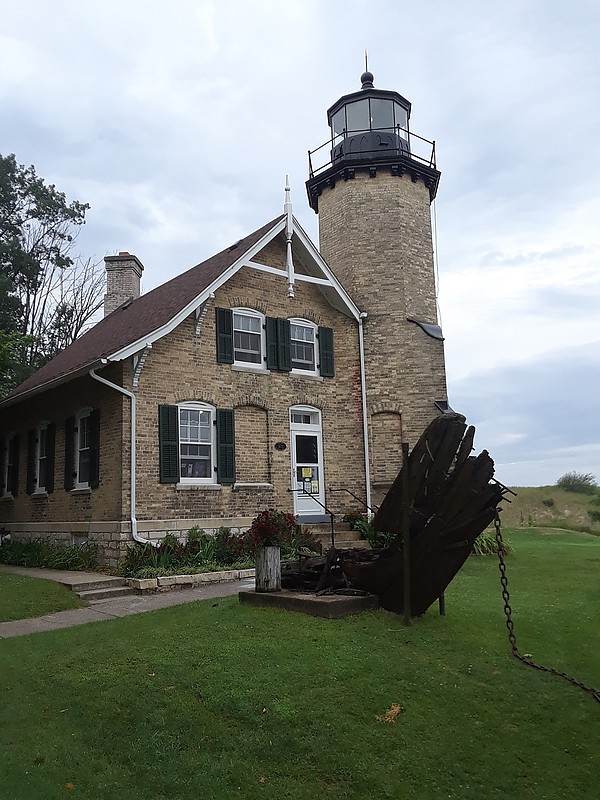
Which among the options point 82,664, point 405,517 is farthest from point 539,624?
point 82,664

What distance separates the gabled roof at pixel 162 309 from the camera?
14164mm

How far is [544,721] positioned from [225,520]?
32.8ft

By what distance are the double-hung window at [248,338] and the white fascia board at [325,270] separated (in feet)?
6.97

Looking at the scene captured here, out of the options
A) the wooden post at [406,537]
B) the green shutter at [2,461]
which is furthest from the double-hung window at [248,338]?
the wooden post at [406,537]

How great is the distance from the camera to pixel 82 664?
22.5 feet

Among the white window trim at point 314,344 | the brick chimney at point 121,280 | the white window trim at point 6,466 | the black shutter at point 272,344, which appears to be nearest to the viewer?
the black shutter at point 272,344

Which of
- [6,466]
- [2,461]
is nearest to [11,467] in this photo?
[6,466]

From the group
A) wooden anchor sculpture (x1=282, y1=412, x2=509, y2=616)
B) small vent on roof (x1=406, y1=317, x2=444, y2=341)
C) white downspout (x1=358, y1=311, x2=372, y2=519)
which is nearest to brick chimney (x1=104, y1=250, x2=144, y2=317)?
white downspout (x1=358, y1=311, x2=372, y2=519)

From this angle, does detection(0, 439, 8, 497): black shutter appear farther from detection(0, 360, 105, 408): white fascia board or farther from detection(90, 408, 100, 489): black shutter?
detection(90, 408, 100, 489): black shutter

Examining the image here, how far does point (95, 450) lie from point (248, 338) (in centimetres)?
427

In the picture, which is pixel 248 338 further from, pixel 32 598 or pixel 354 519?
pixel 32 598

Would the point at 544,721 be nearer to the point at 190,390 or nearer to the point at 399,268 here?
the point at 190,390

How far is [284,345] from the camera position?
1669cm

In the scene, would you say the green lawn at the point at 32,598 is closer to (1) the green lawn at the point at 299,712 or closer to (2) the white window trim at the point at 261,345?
(1) the green lawn at the point at 299,712
